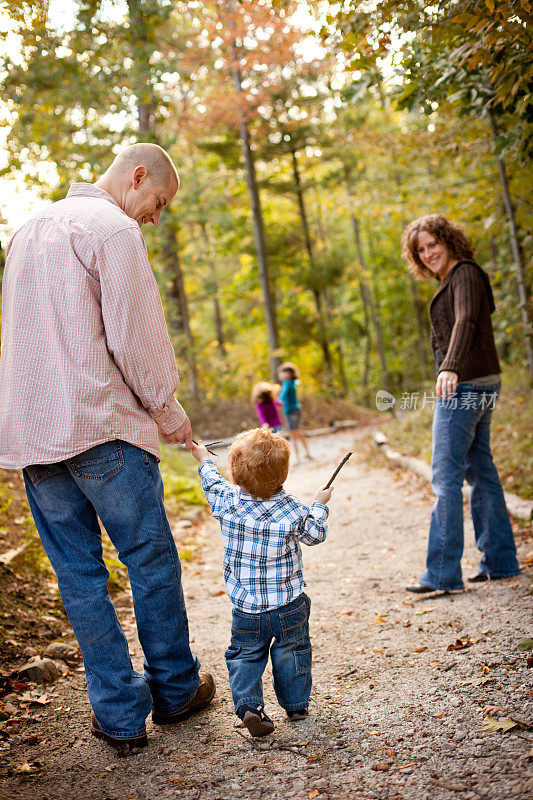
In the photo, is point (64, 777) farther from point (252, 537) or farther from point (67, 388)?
point (67, 388)

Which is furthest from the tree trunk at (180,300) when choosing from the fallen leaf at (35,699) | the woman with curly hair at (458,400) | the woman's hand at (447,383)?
the fallen leaf at (35,699)

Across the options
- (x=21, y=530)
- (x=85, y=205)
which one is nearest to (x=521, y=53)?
(x=85, y=205)

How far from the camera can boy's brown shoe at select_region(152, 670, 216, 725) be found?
2.96 metres

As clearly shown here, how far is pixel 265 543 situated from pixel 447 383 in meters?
1.65

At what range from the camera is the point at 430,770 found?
2.30m

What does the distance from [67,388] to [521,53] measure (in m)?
2.75

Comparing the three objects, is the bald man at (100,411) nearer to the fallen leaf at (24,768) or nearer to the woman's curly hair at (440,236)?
the fallen leaf at (24,768)

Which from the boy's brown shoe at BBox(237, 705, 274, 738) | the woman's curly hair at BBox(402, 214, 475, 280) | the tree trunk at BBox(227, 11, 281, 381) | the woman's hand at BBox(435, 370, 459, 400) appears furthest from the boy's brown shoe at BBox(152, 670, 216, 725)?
the tree trunk at BBox(227, 11, 281, 381)

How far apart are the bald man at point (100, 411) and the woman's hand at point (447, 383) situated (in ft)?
5.56

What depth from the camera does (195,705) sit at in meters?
3.04

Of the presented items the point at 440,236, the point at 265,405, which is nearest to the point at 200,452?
the point at 440,236

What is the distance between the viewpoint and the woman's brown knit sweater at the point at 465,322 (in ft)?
13.2

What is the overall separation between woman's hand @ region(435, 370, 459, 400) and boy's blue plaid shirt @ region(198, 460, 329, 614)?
1457mm

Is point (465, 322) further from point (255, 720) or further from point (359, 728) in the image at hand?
point (255, 720)
